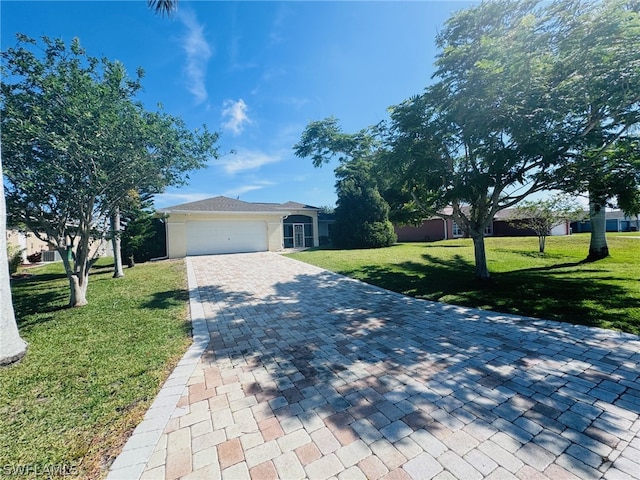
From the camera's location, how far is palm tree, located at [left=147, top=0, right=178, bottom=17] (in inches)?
236

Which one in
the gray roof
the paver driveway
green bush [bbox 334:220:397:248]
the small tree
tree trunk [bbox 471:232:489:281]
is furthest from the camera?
green bush [bbox 334:220:397:248]

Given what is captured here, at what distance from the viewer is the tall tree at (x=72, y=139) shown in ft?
16.8

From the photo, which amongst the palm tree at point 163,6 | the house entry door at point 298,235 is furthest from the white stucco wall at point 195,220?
the palm tree at point 163,6

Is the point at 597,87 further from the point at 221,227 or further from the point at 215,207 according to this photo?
the point at 215,207

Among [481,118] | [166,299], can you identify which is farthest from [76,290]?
[481,118]

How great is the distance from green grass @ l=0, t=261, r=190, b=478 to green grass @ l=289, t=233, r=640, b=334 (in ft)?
20.6

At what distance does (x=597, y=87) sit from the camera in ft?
17.9

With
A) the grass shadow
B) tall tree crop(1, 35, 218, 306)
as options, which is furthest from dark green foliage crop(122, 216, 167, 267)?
tall tree crop(1, 35, 218, 306)

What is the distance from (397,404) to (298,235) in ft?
63.7

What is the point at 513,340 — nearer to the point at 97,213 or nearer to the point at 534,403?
the point at 534,403

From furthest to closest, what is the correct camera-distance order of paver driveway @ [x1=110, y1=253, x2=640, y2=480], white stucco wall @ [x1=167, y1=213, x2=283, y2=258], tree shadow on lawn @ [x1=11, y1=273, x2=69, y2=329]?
white stucco wall @ [x1=167, y1=213, x2=283, y2=258] → tree shadow on lawn @ [x1=11, y1=273, x2=69, y2=329] → paver driveway @ [x1=110, y1=253, x2=640, y2=480]

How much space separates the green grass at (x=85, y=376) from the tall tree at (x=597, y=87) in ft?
30.5

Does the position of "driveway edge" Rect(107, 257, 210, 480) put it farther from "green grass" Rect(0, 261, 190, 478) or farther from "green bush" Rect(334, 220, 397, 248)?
"green bush" Rect(334, 220, 397, 248)

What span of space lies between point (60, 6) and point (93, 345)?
7.15 m
